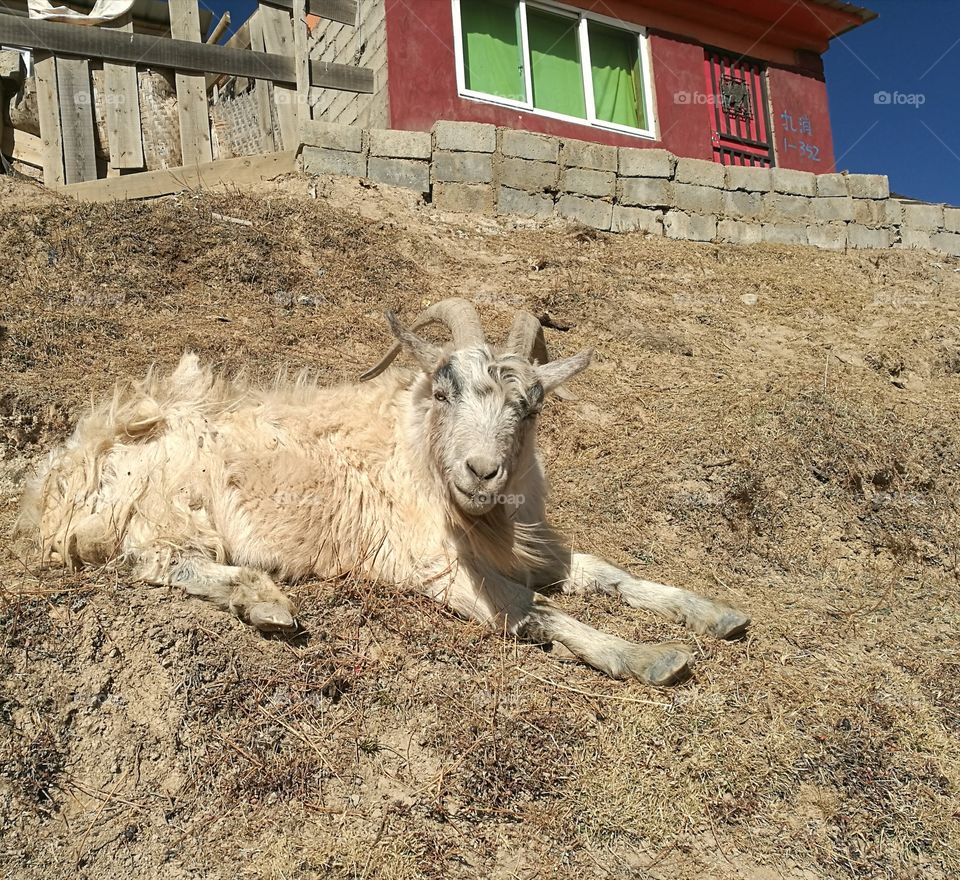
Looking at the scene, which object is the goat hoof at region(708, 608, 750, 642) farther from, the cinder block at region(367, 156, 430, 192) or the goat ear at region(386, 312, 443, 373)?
the cinder block at region(367, 156, 430, 192)

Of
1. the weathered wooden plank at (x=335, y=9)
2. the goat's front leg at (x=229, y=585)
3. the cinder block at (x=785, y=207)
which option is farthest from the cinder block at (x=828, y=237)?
the goat's front leg at (x=229, y=585)

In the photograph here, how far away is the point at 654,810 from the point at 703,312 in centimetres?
671

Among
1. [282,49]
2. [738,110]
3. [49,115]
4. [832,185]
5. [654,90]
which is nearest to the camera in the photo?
[49,115]

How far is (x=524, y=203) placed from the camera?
9.73 meters

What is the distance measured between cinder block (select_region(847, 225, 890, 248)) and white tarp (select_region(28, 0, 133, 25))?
38.4ft

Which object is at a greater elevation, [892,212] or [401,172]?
[401,172]

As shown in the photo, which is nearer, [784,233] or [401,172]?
[401,172]

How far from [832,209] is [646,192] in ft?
9.43

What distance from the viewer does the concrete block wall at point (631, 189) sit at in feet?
30.5

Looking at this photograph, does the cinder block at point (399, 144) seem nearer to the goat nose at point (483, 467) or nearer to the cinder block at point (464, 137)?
the cinder block at point (464, 137)

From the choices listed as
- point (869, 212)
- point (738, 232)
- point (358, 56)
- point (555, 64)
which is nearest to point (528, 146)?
point (555, 64)

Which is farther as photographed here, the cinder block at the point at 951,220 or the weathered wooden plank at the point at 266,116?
the cinder block at the point at 951,220

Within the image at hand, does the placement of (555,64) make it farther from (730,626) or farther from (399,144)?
(730,626)

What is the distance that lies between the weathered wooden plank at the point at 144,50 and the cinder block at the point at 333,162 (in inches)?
42.0
